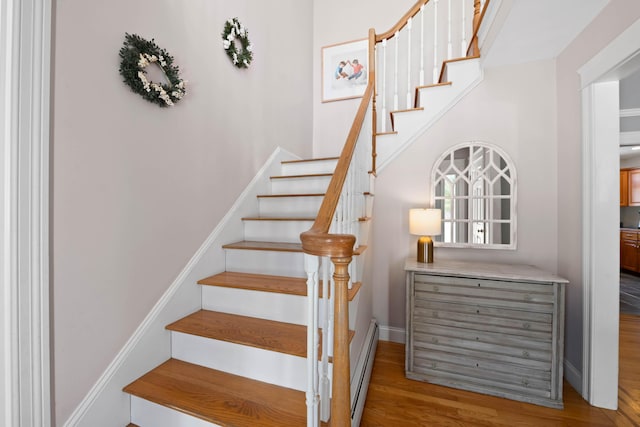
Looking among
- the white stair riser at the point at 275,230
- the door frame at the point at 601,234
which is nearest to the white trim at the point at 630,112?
the door frame at the point at 601,234

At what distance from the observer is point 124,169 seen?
131 cm

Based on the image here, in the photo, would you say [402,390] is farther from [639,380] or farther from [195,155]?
[195,155]

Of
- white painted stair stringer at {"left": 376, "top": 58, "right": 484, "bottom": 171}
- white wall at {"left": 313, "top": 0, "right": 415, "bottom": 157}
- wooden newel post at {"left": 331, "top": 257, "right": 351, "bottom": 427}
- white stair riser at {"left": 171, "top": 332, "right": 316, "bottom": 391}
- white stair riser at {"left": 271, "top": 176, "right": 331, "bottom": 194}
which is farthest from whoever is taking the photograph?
white wall at {"left": 313, "top": 0, "right": 415, "bottom": 157}

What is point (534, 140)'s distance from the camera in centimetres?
210

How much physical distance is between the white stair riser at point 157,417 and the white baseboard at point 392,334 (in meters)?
1.76

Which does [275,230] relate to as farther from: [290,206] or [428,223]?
[428,223]

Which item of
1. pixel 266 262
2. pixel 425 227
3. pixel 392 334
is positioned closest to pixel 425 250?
pixel 425 227

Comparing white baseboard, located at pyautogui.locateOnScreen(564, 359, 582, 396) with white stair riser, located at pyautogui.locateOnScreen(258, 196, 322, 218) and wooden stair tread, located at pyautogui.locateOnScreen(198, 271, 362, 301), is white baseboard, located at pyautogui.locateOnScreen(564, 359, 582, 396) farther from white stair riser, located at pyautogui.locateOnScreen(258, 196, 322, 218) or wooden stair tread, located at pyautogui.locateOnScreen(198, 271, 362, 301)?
white stair riser, located at pyautogui.locateOnScreen(258, 196, 322, 218)

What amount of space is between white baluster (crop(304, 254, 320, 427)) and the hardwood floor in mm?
865

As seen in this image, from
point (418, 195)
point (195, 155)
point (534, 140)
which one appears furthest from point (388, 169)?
point (195, 155)

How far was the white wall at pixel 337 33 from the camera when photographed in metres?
3.16

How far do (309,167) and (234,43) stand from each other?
1.21 metres
